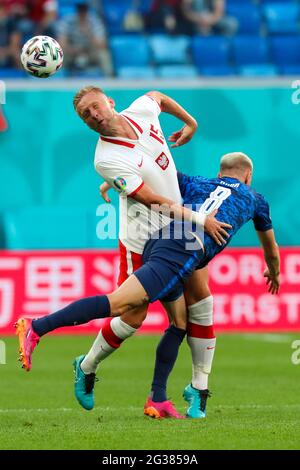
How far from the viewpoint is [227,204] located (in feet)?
28.1

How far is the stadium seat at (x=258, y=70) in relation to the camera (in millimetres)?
19484

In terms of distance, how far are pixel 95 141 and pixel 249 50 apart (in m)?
3.50

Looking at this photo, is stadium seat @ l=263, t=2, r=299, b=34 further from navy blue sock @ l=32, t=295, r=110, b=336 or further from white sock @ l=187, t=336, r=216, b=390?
navy blue sock @ l=32, t=295, r=110, b=336

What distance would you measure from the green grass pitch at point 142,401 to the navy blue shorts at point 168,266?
3.14 feet

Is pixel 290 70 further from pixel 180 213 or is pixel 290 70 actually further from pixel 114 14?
pixel 180 213

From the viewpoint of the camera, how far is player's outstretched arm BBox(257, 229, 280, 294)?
8.85 m

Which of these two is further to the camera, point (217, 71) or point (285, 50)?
point (285, 50)

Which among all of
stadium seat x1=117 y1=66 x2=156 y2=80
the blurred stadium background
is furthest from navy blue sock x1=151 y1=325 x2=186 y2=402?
stadium seat x1=117 y1=66 x2=156 y2=80

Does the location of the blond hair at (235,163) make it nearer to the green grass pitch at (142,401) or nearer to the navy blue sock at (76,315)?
the navy blue sock at (76,315)

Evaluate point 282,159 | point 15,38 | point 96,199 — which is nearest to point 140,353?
point 96,199

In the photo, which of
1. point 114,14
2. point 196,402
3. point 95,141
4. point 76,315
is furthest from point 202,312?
point 114,14

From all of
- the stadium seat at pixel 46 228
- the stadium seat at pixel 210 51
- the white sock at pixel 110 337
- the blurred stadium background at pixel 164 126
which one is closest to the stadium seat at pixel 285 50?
the blurred stadium background at pixel 164 126

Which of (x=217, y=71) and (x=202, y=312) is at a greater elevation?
(x=217, y=71)

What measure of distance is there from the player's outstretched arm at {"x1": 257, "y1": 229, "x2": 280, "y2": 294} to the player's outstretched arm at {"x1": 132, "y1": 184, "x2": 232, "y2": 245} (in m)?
0.56
